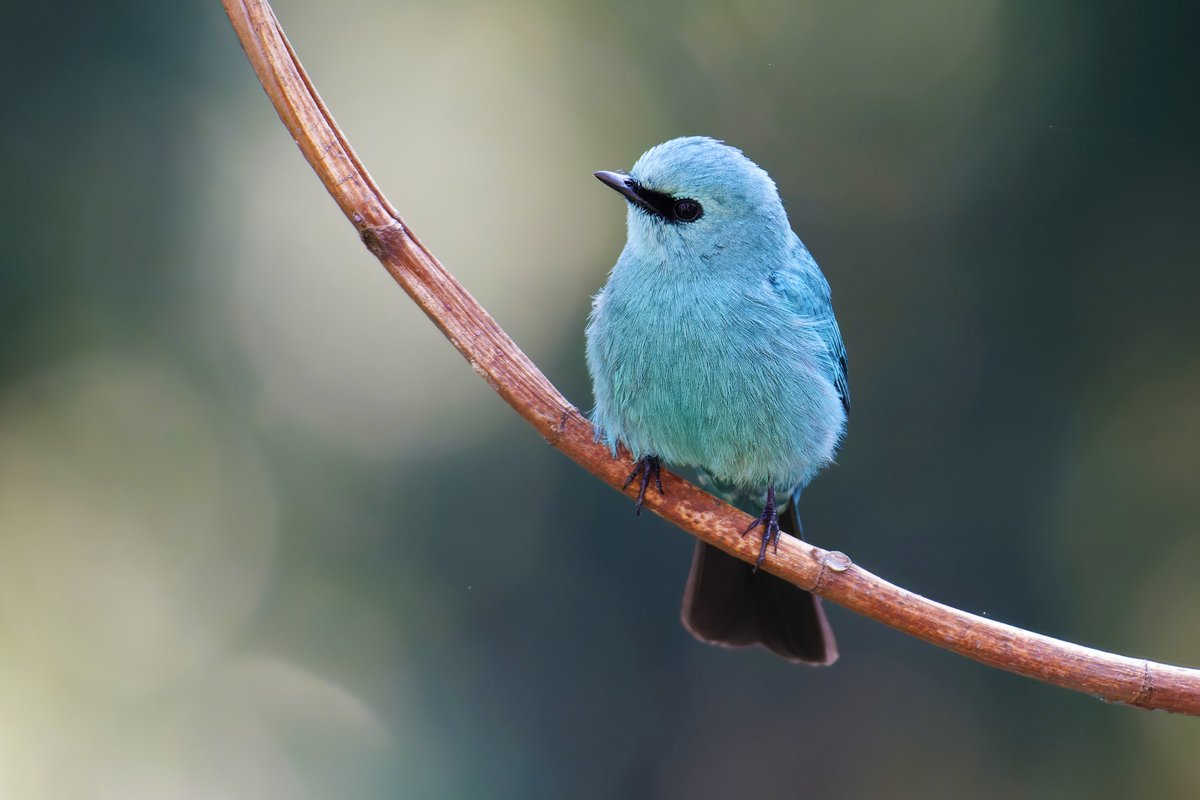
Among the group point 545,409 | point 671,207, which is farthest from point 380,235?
point 671,207

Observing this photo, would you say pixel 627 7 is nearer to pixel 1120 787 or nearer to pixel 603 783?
pixel 603 783

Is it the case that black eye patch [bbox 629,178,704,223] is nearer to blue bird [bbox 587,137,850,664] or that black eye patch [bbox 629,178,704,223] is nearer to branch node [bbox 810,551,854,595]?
blue bird [bbox 587,137,850,664]

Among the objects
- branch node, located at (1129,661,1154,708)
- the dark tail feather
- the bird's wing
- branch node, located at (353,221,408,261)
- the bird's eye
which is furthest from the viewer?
the dark tail feather

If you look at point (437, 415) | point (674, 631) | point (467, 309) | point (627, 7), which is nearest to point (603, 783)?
point (674, 631)

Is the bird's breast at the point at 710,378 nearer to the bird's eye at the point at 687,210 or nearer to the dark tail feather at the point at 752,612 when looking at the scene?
the bird's eye at the point at 687,210

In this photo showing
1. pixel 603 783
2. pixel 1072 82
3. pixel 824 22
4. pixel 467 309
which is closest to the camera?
pixel 467 309

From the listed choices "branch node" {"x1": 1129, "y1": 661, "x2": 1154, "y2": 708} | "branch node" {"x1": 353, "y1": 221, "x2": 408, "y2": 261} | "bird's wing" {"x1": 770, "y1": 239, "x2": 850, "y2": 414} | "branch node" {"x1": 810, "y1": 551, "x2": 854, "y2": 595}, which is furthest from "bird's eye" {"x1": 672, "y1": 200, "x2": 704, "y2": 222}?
"branch node" {"x1": 1129, "y1": 661, "x2": 1154, "y2": 708}

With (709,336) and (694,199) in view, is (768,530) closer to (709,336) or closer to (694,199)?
(709,336)
